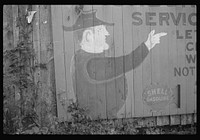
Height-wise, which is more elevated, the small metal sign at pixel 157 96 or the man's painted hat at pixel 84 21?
the man's painted hat at pixel 84 21

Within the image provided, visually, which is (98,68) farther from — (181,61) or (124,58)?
(181,61)

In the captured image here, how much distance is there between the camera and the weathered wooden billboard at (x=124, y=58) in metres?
3.11

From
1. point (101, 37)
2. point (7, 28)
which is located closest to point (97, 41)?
point (101, 37)

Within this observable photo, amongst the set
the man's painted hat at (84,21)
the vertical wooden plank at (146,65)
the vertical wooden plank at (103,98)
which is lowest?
the vertical wooden plank at (103,98)

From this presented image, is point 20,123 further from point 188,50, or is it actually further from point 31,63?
point 188,50

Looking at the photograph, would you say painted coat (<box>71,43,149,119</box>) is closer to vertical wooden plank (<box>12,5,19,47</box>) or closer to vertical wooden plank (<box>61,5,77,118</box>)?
vertical wooden plank (<box>61,5,77,118</box>)

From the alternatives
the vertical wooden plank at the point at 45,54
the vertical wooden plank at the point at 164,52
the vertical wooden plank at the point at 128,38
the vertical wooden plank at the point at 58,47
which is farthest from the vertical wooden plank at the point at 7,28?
the vertical wooden plank at the point at 164,52

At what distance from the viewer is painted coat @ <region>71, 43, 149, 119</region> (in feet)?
10.3

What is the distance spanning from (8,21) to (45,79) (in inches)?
38.9

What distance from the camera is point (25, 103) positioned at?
3.19 metres

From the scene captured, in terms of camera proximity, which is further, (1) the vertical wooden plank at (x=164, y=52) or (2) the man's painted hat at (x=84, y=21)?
(1) the vertical wooden plank at (x=164, y=52)

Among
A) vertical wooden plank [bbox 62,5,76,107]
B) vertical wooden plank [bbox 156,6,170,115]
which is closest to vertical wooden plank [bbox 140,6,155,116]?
vertical wooden plank [bbox 156,6,170,115]

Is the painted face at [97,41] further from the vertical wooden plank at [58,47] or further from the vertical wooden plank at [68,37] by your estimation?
the vertical wooden plank at [58,47]

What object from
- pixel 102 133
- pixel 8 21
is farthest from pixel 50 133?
pixel 8 21
